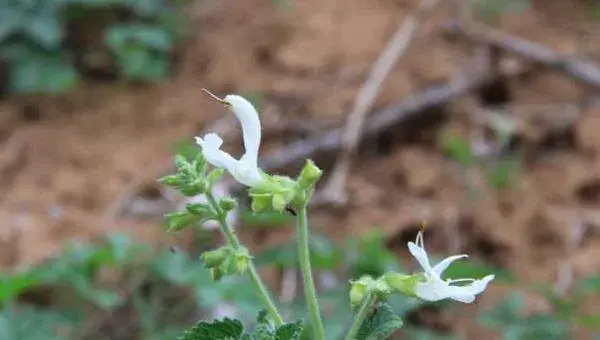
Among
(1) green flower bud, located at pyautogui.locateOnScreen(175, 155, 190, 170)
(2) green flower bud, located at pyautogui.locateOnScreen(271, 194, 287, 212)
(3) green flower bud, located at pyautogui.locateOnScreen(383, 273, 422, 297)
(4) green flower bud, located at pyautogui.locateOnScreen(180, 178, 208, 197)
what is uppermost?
(1) green flower bud, located at pyautogui.locateOnScreen(175, 155, 190, 170)

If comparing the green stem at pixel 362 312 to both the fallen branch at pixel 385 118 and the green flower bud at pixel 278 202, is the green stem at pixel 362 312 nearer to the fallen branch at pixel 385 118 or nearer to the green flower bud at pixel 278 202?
the green flower bud at pixel 278 202

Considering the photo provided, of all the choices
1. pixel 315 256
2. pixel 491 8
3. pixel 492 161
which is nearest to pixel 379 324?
pixel 315 256

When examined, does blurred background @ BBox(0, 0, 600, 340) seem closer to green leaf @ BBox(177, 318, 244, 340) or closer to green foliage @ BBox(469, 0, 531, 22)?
green foliage @ BBox(469, 0, 531, 22)

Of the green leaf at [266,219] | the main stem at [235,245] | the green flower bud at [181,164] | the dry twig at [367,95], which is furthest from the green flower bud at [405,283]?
the dry twig at [367,95]

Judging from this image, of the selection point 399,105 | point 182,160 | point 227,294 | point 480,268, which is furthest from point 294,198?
point 399,105

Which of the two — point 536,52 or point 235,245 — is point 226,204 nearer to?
point 235,245

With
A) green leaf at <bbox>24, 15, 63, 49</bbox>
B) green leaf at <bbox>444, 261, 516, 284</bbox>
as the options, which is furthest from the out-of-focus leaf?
green leaf at <bbox>24, 15, 63, 49</bbox>
